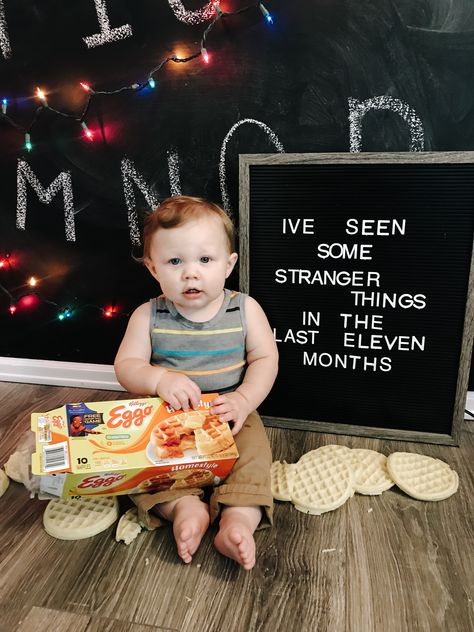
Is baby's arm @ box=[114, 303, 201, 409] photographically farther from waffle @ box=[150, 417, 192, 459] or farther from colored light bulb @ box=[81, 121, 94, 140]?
colored light bulb @ box=[81, 121, 94, 140]

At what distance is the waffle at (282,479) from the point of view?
1.18 metres

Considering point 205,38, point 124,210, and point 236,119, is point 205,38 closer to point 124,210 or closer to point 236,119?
point 236,119

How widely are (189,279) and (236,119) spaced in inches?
20.4

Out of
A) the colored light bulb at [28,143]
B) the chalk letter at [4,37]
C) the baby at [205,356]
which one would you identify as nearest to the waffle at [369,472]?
the baby at [205,356]

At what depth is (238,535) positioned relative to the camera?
97cm

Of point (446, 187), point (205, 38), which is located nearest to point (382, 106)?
point (446, 187)

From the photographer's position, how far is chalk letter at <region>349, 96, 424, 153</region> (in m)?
1.30

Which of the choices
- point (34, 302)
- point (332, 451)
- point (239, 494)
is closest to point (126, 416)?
point (239, 494)

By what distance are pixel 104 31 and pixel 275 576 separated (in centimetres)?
144

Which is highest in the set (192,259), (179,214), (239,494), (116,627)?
(179,214)

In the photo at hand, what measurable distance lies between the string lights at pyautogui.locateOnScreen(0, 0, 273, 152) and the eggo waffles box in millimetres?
883

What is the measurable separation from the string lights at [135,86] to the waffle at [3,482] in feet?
3.17

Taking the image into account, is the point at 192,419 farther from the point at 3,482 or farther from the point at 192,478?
the point at 3,482

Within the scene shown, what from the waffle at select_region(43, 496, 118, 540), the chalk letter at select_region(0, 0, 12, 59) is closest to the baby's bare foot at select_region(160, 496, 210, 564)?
the waffle at select_region(43, 496, 118, 540)
